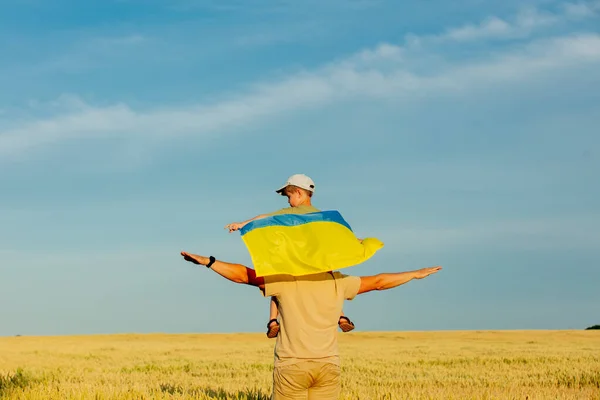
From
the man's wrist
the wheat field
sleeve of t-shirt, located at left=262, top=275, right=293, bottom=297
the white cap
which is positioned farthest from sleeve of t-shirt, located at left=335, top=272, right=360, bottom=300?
the wheat field

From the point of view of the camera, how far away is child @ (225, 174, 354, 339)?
747 centimetres

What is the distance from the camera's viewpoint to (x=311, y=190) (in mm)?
7555

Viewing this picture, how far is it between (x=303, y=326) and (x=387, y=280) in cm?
109

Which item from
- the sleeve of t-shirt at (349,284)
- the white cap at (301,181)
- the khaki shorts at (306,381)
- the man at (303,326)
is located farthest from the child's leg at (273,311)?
the white cap at (301,181)

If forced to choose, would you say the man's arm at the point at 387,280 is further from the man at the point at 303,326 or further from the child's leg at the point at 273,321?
the child's leg at the point at 273,321

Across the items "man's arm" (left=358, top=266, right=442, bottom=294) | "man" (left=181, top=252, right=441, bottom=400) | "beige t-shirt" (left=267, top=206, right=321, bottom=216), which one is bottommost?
"man" (left=181, top=252, right=441, bottom=400)

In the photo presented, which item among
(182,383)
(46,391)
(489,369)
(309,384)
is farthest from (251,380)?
(309,384)

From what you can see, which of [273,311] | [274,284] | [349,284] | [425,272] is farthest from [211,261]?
[425,272]

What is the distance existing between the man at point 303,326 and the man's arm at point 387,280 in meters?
0.32

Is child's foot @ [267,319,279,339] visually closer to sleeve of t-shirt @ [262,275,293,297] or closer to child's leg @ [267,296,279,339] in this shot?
child's leg @ [267,296,279,339]

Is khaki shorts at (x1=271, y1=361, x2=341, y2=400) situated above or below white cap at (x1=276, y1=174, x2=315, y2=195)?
below

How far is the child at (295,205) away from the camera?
7.47 m

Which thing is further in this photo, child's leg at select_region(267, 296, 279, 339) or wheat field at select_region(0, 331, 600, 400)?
wheat field at select_region(0, 331, 600, 400)

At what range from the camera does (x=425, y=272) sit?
818cm
